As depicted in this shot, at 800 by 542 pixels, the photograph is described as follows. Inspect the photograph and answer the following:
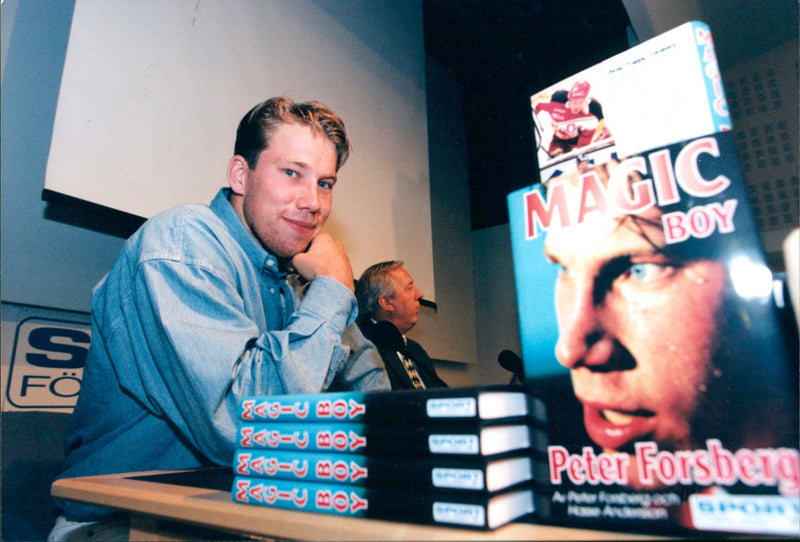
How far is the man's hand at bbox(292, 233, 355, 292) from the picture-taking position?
2.88 feet

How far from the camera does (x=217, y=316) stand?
67 cm

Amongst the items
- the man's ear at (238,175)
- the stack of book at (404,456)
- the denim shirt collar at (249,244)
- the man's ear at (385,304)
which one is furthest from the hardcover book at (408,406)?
the man's ear at (385,304)

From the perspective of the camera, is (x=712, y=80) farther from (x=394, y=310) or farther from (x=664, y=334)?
(x=394, y=310)

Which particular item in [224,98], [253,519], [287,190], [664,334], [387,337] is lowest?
[253,519]

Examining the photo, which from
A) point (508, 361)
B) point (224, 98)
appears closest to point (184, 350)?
point (508, 361)

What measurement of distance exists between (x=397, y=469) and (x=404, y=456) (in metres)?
0.01

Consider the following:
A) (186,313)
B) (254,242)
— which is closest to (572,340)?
(186,313)

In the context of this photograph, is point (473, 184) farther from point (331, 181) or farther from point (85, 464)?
point (85, 464)

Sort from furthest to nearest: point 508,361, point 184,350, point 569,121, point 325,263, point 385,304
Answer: point 385,304 → point 508,361 → point 325,263 → point 184,350 → point 569,121

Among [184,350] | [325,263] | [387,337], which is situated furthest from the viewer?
[387,337]

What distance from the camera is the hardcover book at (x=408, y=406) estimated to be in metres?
0.34

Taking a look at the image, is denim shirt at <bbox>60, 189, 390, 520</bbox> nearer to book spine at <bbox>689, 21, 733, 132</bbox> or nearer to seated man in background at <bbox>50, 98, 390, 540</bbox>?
seated man in background at <bbox>50, 98, 390, 540</bbox>

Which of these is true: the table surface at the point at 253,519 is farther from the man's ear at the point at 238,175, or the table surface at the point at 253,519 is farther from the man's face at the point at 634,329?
the man's ear at the point at 238,175

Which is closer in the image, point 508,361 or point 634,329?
point 634,329
